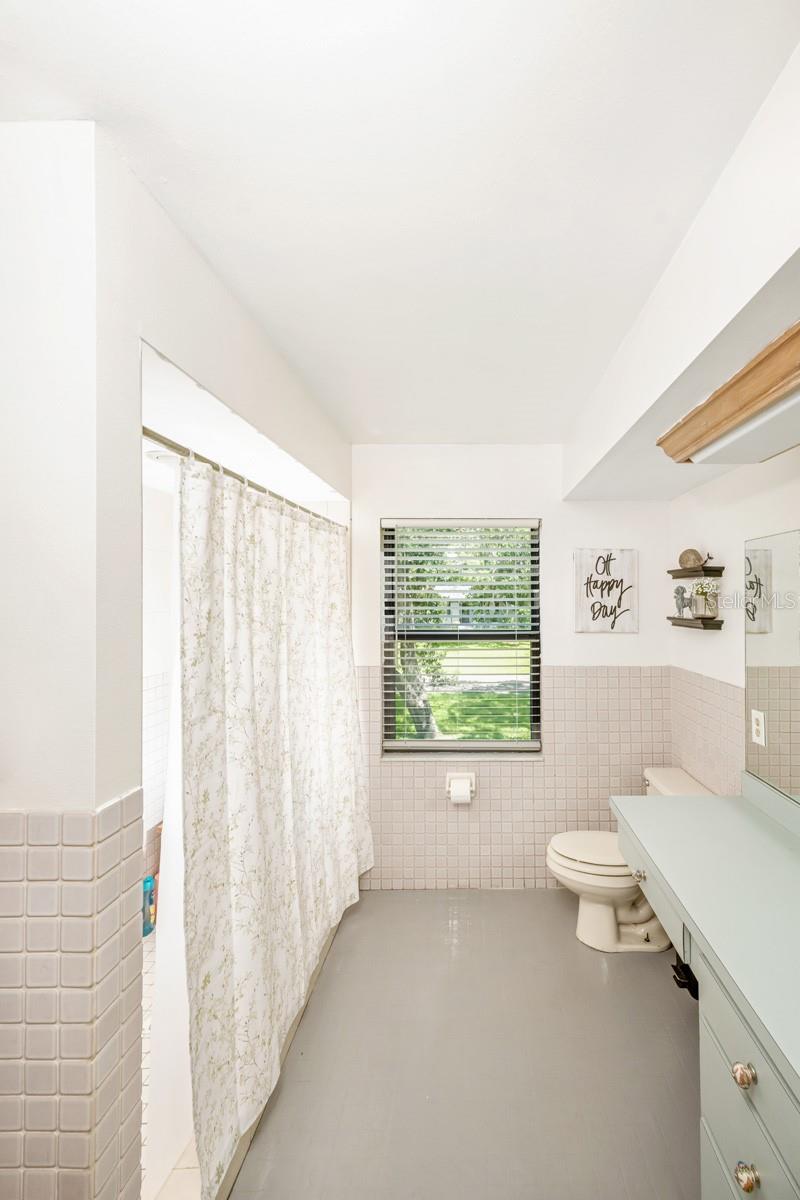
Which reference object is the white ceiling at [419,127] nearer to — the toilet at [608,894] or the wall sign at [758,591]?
the wall sign at [758,591]

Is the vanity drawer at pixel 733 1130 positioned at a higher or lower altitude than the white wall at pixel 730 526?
lower

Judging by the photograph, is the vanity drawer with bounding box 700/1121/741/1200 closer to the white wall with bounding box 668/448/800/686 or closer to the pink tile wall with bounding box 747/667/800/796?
the pink tile wall with bounding box 747/667/800/796

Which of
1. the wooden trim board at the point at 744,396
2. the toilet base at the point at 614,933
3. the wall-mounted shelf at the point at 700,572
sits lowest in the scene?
the toilet base at the point at 614,933

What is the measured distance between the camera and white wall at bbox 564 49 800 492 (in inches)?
42.5

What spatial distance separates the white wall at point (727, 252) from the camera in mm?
1079

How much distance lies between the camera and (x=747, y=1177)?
123cm

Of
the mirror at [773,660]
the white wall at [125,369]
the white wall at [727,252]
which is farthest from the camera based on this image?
the mirror at [773,660]

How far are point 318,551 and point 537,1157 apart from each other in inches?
88.1

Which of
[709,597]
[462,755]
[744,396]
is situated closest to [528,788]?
[462,755]

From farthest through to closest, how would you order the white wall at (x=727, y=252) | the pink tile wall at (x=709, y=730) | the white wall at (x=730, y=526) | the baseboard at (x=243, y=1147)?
the pink tile wall at (x=709, y=730), the white wall at (x=730, y=526), the baseboard at (x=243, y=1147), the white wall at (x=727, y=252)

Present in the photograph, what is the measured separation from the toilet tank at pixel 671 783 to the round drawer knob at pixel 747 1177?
5.81 feet

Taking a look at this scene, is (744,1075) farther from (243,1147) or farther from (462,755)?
(462,755)

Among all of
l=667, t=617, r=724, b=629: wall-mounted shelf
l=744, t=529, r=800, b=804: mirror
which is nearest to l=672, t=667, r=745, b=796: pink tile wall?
Answer: l=667, t=617, r=724, b=629: wall-mounted shelf

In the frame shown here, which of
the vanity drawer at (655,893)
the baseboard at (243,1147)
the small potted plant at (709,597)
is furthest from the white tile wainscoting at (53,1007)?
the small potted plant at (709,597)
